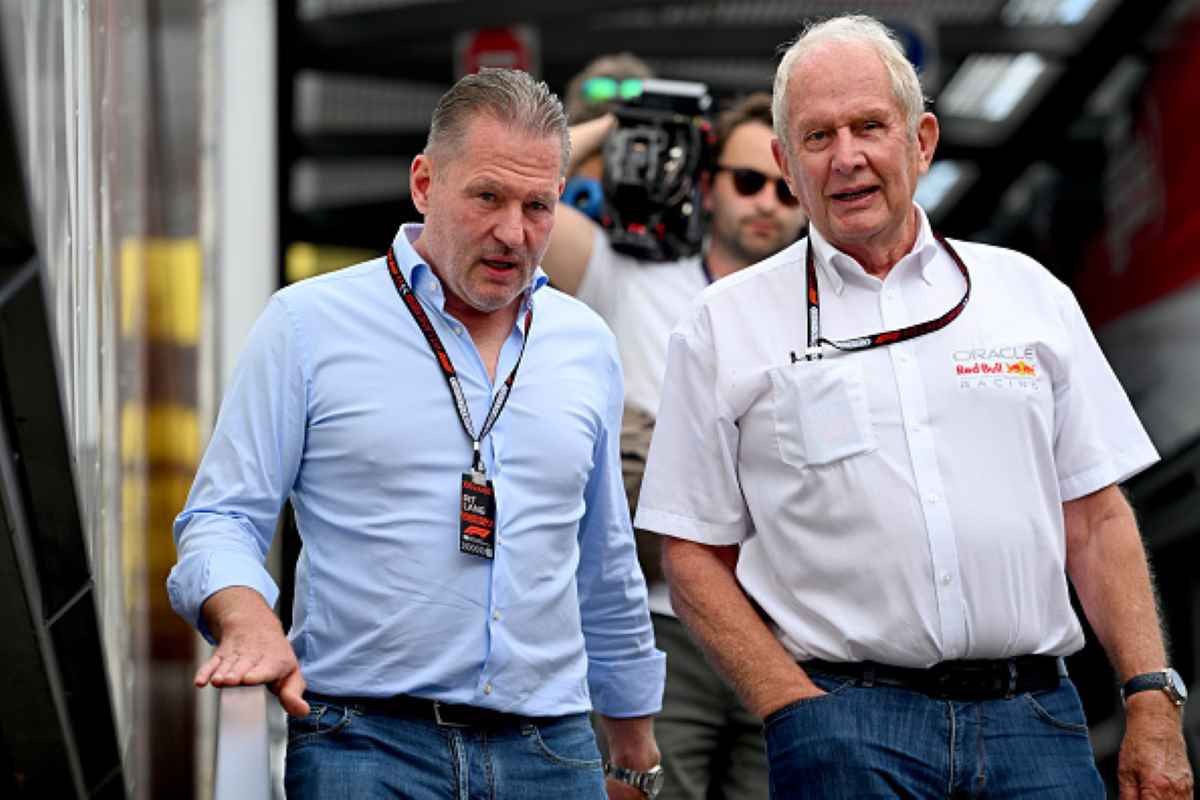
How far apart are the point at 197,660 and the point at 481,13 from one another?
469 cm

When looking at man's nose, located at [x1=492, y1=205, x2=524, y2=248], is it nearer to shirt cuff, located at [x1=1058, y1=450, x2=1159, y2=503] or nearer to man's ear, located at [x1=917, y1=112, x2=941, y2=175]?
man's ear, located at [x1=917, y1=112, x2=941, y2=175]

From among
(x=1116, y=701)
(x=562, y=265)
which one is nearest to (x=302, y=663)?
(x=562, y=265)

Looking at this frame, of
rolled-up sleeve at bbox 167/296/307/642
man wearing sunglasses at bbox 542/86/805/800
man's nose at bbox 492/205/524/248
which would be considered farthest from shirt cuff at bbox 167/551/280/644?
man wearing sunglasses at bbox 542/86/805/800

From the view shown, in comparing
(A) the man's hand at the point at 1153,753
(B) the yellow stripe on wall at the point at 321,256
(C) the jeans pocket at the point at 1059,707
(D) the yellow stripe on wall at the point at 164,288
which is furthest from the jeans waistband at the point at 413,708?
(B) the yellow stripe on wall at the point at 321,256

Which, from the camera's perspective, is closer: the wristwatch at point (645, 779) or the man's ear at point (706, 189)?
the wristwatch at point (645, 779)

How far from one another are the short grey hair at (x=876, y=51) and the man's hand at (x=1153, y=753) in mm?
1013

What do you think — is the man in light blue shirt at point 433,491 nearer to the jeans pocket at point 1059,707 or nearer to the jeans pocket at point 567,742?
the jeans pocket at point 567,742

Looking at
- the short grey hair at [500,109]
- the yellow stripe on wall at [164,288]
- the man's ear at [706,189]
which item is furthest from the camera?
the yellow stripe on wall at [164,288]

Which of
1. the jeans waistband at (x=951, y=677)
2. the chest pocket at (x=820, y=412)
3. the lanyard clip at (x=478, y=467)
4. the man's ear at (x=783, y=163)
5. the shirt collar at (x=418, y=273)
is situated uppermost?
the man's ear at (x=783, y=163)

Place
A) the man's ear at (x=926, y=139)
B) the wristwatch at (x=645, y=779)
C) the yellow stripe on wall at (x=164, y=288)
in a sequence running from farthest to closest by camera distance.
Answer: the yellow stripe on wall at (x=164, y=288) < the wristwatch at (x=645, y=779) < the man's ear at (x=926, y=139)

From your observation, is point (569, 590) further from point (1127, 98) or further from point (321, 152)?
point (321, 152)

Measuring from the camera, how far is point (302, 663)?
10.7 ft

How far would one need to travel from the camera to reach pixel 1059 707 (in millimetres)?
3463

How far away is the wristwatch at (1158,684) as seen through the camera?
3.47 m
